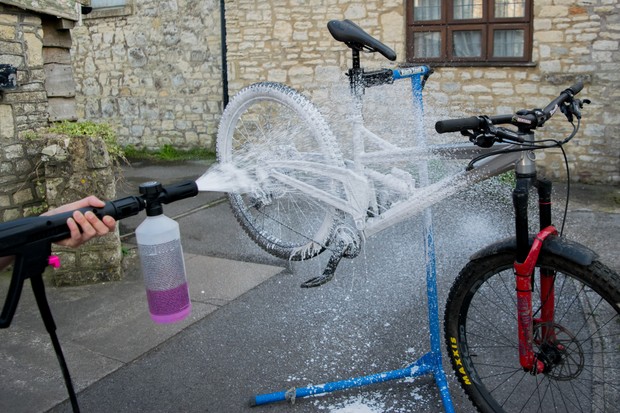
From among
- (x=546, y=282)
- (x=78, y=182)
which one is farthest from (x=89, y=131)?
(x=546, y=282)

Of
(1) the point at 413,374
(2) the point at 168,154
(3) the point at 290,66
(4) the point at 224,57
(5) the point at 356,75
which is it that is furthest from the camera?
(2) the point at 168,154

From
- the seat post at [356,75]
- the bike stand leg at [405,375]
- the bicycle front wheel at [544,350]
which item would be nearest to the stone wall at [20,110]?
the bike stand leg at [405,375]

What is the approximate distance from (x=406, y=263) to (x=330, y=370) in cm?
198

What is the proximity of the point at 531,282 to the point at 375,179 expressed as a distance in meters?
0.86

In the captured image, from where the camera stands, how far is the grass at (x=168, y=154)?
11.7 metres

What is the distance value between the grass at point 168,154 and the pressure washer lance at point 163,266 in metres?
9.29

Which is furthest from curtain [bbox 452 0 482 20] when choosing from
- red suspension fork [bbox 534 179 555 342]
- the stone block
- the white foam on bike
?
red suspension fork [bbox 534 179 555 342]

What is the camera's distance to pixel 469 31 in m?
8.82

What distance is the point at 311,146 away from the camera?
9.73 feet

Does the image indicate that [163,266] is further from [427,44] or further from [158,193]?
[427,44]

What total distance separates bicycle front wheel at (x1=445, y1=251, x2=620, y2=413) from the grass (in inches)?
328

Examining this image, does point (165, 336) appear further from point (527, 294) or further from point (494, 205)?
point (494, 205)

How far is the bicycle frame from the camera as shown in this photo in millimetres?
2662

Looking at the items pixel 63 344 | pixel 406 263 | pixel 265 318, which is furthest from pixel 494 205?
pixel 63 344
